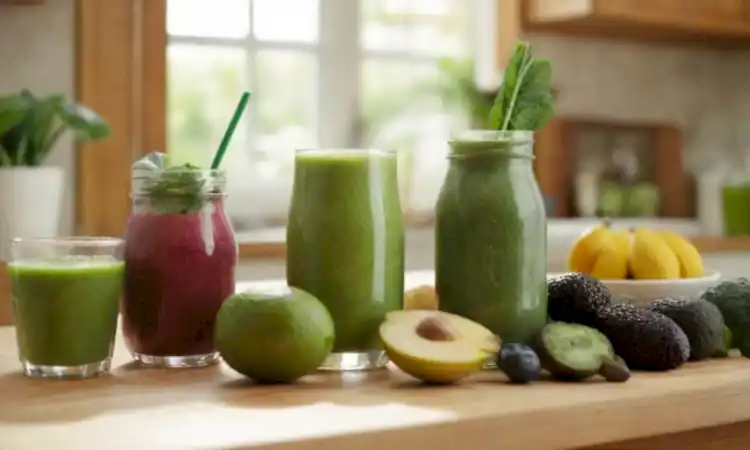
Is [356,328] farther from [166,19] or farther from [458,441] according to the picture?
[166,19]

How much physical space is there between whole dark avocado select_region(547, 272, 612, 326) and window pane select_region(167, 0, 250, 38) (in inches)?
92.3

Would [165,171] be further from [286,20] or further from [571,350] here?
[286,20]

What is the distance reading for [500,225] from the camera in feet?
3.20

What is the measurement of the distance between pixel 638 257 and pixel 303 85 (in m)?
2.32

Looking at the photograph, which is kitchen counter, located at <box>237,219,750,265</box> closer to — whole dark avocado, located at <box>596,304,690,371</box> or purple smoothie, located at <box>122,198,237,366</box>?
purple smoothie, located at <box>122,198,237,366</box>

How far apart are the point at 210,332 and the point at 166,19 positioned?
6.48 ft

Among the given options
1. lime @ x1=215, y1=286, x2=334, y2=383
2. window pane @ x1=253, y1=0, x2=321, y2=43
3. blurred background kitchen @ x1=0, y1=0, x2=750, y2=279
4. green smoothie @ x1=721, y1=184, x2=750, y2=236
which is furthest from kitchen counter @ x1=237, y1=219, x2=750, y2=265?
lime @ x1=215, y1=286, x2=334, y2=383

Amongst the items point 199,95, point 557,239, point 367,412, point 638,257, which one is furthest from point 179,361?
point 199,95

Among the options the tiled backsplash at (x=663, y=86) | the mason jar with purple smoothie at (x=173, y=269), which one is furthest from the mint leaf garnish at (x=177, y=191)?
the tiled backsplash at (x=663, y=86)

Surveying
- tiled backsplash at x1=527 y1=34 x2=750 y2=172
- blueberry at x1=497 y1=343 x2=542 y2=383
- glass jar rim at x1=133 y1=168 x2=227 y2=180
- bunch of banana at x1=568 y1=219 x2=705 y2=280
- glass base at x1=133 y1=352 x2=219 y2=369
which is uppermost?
tiled backsplash at x1=527 y1=34 x2=750 y2=172

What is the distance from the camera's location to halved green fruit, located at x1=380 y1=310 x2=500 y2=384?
870 mm

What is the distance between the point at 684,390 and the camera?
85cm

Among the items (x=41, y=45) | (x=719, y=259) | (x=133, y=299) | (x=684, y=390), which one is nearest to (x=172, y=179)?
(x=133, y=299)

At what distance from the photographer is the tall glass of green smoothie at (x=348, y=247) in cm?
97
